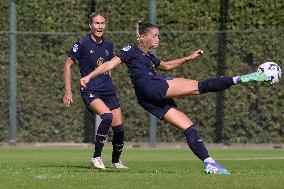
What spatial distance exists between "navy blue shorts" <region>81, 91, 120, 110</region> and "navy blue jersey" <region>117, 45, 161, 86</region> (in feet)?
4.49

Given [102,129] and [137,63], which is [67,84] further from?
[137,63]

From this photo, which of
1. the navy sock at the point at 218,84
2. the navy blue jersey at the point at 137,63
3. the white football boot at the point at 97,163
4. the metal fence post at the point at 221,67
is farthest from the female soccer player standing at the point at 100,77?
the metal fence post at the point at 221,67

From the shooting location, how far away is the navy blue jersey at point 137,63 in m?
11.6

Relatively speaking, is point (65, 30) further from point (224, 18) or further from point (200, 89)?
point (200, 89)

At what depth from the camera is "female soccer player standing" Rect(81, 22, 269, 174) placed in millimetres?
11023

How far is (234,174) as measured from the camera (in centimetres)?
1104

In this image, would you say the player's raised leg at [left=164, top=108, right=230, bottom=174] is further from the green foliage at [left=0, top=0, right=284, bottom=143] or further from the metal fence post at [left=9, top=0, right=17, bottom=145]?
the metal fence post at [left=9, top=0, right=17, bottom=145]

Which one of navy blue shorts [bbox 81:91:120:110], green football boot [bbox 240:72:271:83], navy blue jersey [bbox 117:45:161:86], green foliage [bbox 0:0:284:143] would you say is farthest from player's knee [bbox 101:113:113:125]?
green foliage [bbox 0:0:284:143]

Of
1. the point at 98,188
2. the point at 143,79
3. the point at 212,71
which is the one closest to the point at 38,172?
the point at 143,79

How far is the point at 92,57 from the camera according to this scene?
43.2 ft

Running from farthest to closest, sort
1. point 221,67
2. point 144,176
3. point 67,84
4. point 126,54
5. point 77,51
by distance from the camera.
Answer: point 221,67 → point 77,51 → point 67,84 → point 126,54 → point 144,176

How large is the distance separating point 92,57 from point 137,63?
1541 millimetres

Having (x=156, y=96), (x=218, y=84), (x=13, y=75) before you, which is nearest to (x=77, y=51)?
(x=156, y=96)

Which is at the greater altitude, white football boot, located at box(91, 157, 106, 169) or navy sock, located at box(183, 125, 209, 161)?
navy sock, located at box(183, 125, 209, 161)
